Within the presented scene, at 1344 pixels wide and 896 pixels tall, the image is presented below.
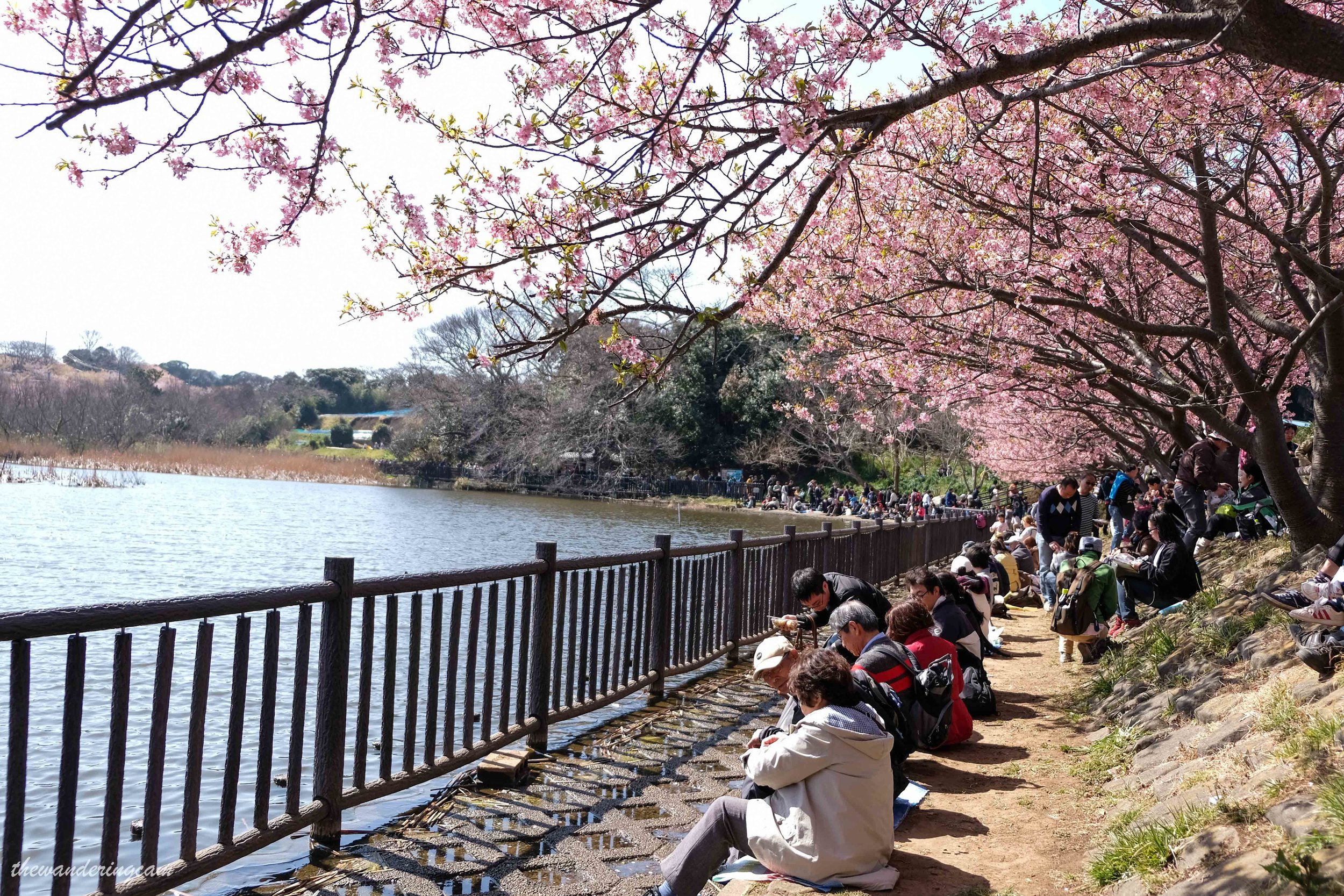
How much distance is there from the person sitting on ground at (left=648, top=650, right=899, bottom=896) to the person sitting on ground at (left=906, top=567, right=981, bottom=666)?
316 cm

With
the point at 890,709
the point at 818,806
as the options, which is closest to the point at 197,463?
the point at 890,709

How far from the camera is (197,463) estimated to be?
5838cm

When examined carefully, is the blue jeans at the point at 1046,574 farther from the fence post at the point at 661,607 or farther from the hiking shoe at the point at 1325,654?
the hiking shoe at the point at 1325,654

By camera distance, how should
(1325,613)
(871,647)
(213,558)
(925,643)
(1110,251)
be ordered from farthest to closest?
(213,558) < (1110,251) < (925,643) < (871,647) < (1325,613)

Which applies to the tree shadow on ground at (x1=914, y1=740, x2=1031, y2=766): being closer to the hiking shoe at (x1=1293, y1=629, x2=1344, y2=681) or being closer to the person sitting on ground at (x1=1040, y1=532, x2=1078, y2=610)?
the hiking shoe at (x1=1293, y1=629, x2=1344, y2=681)

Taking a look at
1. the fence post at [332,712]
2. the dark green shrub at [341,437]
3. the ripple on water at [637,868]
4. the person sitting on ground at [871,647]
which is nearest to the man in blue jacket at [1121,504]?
the person sitting on ground at [871,647]

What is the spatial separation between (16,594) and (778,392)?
38.0m

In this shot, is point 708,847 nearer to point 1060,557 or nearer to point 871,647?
point 871,647

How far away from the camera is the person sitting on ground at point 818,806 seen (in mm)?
3881

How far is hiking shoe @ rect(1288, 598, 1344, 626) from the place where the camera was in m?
4.57

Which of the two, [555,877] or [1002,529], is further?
[1002,529]

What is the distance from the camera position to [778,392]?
1938 inches

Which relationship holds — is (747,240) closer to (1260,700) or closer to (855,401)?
(1260,700)

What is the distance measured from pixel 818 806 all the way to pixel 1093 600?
611 cm
